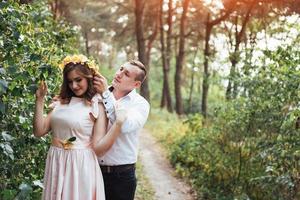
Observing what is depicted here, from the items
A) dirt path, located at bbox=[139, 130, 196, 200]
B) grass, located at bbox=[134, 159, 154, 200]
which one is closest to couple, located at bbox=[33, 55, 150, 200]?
grass, located at bbox=[134, 159, 154, 200]

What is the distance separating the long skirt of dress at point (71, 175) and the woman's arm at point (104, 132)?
0.34 feet

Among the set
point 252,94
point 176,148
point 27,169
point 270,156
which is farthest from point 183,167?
point 27,169

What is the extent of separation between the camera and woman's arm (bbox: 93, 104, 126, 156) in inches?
127

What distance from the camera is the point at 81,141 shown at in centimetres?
328

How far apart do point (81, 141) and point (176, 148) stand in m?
9.69

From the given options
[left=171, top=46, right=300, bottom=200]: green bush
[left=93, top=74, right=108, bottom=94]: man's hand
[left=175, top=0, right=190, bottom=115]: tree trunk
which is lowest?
[left=171, top=46, right=300, bottom=200]: green bush

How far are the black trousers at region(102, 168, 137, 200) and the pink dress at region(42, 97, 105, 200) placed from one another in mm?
304

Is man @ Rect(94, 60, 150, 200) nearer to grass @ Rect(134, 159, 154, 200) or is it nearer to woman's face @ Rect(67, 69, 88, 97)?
woman's face @ Rect(67, 69, 88, 97)

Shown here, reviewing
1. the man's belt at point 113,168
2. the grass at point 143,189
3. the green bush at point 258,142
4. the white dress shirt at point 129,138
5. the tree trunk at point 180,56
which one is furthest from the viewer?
the tree trunk at point 180,56

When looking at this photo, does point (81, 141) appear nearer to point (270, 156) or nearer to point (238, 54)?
point (270, 156)

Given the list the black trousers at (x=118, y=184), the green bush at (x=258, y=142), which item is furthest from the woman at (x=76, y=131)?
the green bush at (x=258, y=142)

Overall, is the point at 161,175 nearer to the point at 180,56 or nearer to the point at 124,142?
the point at 124,142

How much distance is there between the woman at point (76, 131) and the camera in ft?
10.6

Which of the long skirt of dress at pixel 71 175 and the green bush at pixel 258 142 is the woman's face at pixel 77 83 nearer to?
the long skirt of dress at pixel 71 175
